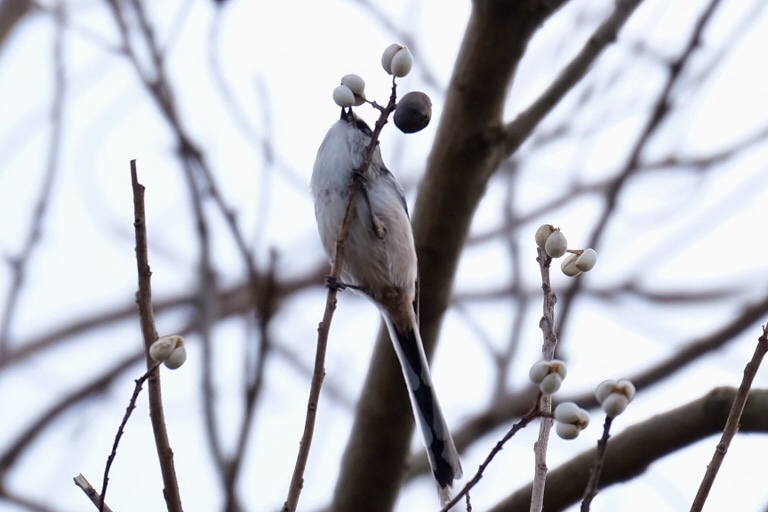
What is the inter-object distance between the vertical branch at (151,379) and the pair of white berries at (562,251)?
720 millimetres

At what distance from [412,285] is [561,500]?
3.03ft

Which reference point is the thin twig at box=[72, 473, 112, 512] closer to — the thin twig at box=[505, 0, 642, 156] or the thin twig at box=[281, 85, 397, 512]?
the thin twig at box=[281, 85, 397, 512]

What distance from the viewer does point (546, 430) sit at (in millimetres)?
1625

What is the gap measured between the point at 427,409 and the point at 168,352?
4.44ft

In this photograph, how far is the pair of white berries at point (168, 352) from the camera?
1.55 m

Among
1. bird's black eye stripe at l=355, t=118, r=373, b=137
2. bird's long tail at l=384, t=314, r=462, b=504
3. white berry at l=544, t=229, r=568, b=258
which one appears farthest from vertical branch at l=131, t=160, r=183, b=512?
bird's black eye stripe at l=355, t=118, r=373, b=137

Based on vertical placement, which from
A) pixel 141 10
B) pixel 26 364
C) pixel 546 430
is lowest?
pixel 546 430

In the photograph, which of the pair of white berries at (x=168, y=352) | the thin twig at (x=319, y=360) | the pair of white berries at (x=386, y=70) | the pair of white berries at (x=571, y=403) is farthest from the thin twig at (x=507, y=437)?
the pair of white berries at (x=386, y=70)

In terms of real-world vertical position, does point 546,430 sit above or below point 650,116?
below

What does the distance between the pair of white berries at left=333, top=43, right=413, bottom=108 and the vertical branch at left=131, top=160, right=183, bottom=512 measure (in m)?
0.47

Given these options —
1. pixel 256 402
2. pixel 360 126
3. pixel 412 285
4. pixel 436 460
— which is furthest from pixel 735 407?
pixel 360 126

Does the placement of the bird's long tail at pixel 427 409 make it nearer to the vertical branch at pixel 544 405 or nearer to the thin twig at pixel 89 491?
the vertical branch at pixel 544 405

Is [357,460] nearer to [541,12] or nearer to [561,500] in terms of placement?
[561,500]

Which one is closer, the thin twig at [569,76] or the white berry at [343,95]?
the white berry at [343,95]
